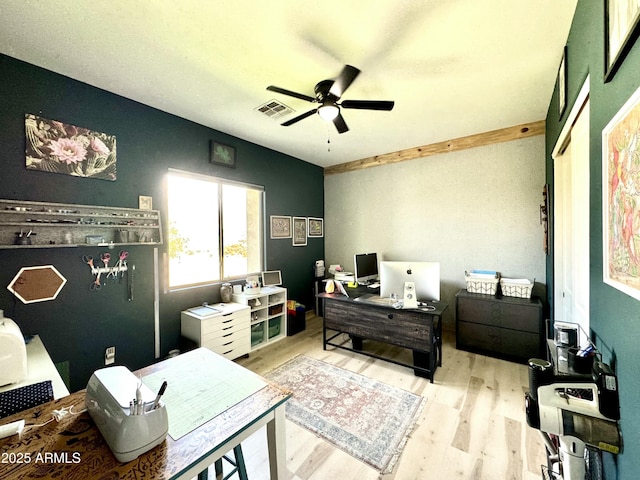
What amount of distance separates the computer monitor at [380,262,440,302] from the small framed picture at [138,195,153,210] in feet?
8.43

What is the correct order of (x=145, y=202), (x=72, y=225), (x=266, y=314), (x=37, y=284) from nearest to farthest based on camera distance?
(x=37, y=284) → (x=72, y=225) → (x=145, y=202) → (x=266, y=314)


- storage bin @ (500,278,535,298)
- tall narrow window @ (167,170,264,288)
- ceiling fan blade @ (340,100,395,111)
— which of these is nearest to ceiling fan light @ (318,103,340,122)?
ceiling fan blade @ (340,100,395,111)

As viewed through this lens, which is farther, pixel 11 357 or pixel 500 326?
pixel 500 326

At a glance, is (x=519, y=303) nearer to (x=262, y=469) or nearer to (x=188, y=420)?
(x=262, y=469)

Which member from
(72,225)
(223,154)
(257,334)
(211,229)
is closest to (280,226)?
(211,229)

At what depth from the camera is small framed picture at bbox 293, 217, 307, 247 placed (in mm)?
4418

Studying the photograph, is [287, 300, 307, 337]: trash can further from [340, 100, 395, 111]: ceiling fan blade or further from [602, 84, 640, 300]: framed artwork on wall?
[602, 84, 640, 300]: framed artwork on wall

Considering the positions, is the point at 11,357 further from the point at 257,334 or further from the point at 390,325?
the point at 390,325

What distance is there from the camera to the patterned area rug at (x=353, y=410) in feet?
5.73

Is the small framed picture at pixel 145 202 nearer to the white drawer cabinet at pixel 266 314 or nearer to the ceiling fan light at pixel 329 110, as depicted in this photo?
the white drawer cabinet at pixel 266 314

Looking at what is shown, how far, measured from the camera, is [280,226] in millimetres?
4141

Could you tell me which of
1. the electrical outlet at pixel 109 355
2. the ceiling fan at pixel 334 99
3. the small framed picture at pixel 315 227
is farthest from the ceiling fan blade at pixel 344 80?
the electrical outlet at pixel 109 355

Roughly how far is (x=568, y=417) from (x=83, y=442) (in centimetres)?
169

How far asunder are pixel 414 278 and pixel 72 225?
126 inches
